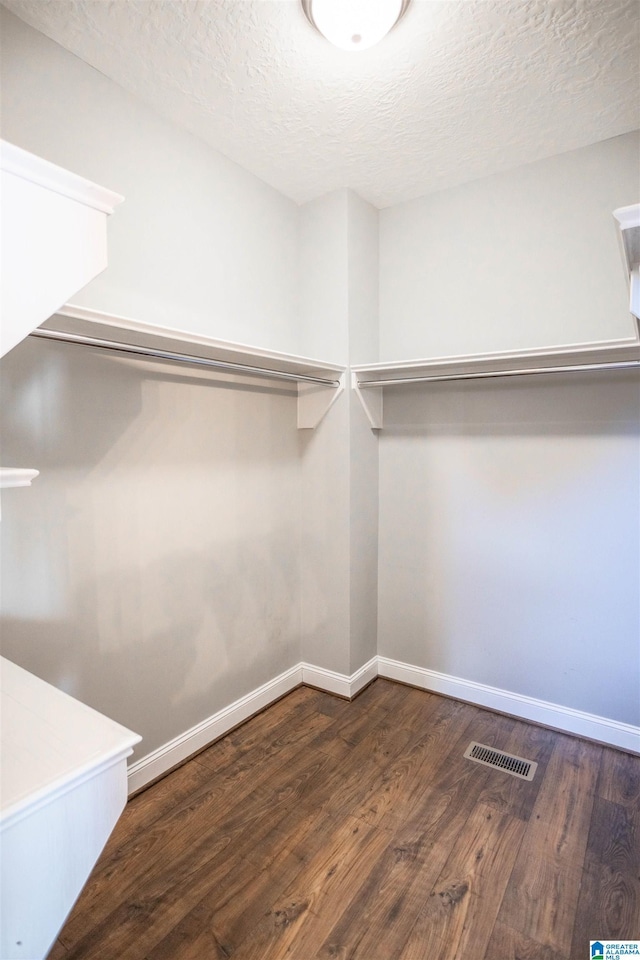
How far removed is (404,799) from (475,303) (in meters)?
2.22

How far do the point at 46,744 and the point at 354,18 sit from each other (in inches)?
77.8

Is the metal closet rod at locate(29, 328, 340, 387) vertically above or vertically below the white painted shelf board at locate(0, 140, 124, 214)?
below

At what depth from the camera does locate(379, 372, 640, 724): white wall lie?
2.18 meters

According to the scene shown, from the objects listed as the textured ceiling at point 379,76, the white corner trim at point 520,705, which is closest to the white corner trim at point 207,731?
the white corner trim at point 520,705

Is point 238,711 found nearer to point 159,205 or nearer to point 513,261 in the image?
point 159,205

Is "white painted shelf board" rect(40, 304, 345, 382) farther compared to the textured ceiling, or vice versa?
the textured ceiling

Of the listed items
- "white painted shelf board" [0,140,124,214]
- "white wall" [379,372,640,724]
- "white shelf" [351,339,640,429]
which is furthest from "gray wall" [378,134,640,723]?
"white painted shelf board" [0,140,124,214]

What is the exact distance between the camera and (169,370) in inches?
79.0

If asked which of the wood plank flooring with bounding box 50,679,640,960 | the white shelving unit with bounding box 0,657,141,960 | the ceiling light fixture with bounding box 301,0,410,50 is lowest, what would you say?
the wood plank flooring with bounding box 50,679,640,960

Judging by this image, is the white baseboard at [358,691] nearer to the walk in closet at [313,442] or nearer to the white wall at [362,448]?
the walk in closet at [313,442]

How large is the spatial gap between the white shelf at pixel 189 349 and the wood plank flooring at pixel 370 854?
164cm

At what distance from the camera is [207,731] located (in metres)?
2.22

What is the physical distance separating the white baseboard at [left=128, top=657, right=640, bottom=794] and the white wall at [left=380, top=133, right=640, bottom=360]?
1.71 m

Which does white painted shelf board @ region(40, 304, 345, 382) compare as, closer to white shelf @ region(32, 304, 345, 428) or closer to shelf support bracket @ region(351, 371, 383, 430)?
white shelf @ region(32, 304, 345, 428)
